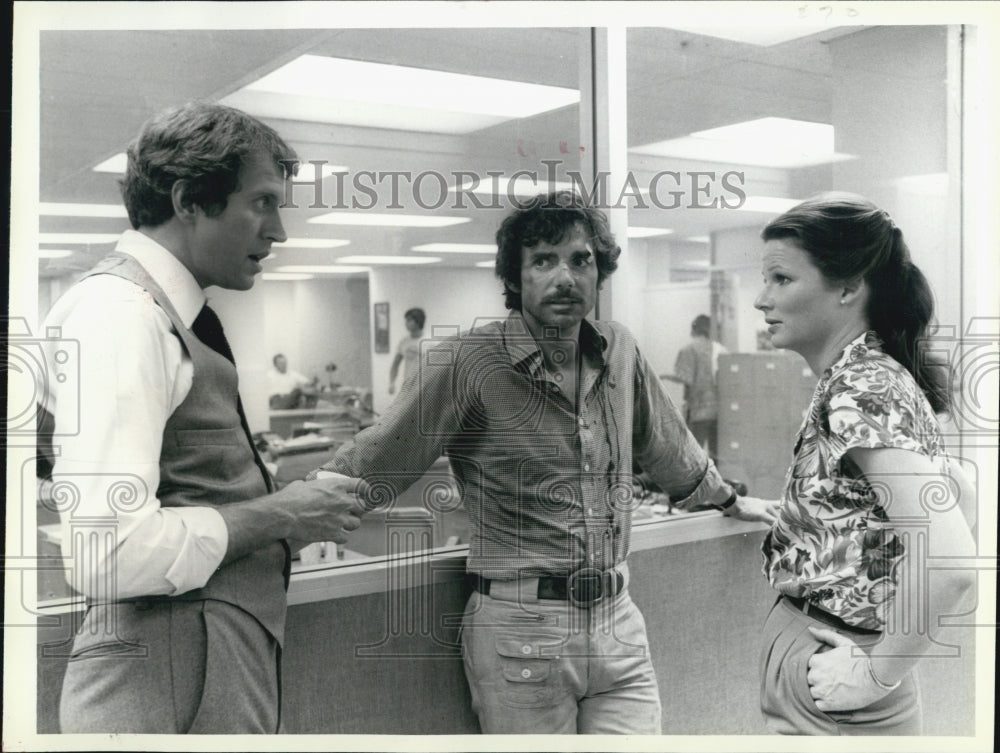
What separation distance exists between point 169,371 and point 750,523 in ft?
4.98

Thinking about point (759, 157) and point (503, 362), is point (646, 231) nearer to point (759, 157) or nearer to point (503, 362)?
point (759, 157)

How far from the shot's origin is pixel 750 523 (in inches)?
92.1

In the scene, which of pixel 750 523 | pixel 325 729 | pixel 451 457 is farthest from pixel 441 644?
pixel 750 523

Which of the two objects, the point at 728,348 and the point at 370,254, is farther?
the point at 728,348

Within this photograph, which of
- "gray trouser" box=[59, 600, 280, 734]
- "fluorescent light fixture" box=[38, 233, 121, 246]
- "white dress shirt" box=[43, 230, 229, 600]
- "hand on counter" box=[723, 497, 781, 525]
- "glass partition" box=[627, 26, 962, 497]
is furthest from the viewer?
"hand on counter" box=[723, 497, 781, 525]

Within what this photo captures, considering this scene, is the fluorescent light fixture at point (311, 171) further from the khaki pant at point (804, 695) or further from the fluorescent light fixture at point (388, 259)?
the khaki pant at point (804, 695)

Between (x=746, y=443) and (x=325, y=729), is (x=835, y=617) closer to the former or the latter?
(x=746, y=443)

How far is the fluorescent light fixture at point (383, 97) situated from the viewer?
6.48 feet

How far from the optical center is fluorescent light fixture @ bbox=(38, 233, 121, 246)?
6.25 feet

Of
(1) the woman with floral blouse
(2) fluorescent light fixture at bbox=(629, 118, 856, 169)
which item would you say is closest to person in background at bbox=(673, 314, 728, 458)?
(1) the woman with floral blouse

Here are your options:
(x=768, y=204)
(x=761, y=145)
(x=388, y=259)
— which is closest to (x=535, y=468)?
(x=388, y=259)

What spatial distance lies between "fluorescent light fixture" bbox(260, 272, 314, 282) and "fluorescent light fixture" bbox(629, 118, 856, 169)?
33.8 inches

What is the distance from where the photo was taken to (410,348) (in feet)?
6.68

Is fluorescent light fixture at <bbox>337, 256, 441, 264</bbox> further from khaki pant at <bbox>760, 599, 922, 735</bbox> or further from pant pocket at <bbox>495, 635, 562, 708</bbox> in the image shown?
khaki pant at <bbox>760, 599, 922, 735</bbox>
